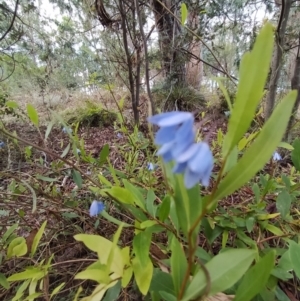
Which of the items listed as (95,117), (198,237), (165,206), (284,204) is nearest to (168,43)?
(95,117)

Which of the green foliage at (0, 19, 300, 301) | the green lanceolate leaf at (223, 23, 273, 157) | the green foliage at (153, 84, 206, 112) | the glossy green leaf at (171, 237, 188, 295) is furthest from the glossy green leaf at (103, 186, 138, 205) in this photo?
the green foliage at (153, 84, 206, 112)

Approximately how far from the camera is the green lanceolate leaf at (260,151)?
23 cm

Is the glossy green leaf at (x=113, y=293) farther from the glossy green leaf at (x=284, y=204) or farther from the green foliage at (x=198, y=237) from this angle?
the glossy green leaf at (x=284, y=204)

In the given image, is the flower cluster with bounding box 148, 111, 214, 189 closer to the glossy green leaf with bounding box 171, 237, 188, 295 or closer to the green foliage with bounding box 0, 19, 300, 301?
the green foliage with bounding box 0, 19, 300, 301

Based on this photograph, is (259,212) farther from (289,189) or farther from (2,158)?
(2,158)

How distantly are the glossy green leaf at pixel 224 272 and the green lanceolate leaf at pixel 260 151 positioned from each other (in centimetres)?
9

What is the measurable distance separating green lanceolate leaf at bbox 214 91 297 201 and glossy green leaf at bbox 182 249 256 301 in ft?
0.31

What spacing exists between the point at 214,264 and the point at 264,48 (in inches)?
8.7

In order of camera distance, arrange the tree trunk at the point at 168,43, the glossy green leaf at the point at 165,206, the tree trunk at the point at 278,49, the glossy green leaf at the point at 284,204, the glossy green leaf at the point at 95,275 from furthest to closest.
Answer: the tree trunk at the point at 168,43
the tree trunk at the point at 278,49
the glossy green leaf at the point at 284,204
the glossy green leaf at the point at 165,206
the glossy green leaf at the point at 95,275

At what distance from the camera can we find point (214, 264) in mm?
291

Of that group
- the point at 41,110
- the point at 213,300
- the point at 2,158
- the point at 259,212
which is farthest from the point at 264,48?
the point at 41,110

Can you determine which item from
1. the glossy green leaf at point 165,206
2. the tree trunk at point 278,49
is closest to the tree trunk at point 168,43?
the tree trunk at point 278,49

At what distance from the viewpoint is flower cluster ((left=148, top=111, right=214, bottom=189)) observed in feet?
0.71

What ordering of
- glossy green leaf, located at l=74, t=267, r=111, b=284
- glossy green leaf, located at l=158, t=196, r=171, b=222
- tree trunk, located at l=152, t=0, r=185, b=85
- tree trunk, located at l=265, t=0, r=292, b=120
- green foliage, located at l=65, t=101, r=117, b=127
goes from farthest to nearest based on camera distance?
1. green foliage, located at l=65, t=101, r=117, b=127
2. tree trunk, located at l=152, t=0, r=185, b=85
3. tree trunk, located at l=265, t=0, r=292, b=120
4. glossy green leaf, located at l=158, t=196, r=171, b=222
5. glossy green leaf, located at l=74, t=267, r=111, b=284
